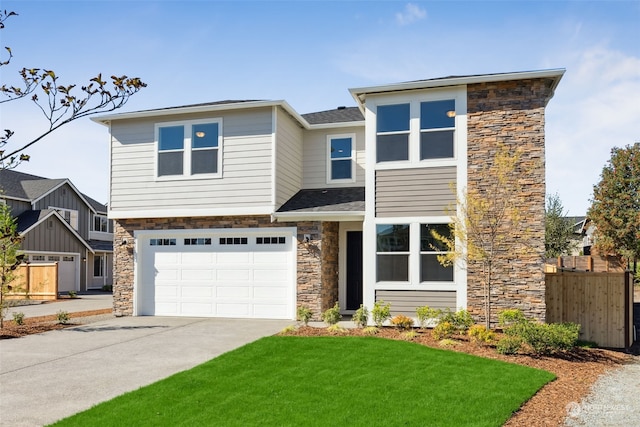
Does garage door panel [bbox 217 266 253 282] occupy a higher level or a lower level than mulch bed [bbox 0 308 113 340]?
higher

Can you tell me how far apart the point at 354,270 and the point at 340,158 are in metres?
3.40

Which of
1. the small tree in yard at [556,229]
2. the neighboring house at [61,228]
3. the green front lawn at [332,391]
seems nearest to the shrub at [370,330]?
the green front lawn at [332,391]

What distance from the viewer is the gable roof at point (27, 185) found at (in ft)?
92.8

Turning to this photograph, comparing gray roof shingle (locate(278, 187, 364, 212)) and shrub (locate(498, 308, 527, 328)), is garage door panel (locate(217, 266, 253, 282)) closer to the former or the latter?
gray roof shingle (locate(278, 187, 364, 212))

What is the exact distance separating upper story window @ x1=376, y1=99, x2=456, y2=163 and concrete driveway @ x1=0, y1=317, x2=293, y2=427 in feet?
17.0

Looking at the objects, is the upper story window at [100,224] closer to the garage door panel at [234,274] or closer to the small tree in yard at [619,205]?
the garage door panel at [234,274]

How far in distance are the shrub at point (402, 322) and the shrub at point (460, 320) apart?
2.39ft

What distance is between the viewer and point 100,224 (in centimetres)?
3528

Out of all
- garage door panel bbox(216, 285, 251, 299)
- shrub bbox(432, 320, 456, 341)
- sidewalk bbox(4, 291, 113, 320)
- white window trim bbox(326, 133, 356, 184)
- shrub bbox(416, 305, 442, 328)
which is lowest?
sidewalk bbox(4, 291, 113, 320)

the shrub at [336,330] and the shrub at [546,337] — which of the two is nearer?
the shrub at [546,337]

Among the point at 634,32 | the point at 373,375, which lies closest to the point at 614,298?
the point at 634,32

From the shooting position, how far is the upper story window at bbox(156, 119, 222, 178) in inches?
567

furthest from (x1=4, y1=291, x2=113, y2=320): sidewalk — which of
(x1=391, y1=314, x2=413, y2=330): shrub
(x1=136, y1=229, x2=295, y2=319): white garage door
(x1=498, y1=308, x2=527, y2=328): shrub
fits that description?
(x1=498, y1=308, x2=527, y2=328): shrub

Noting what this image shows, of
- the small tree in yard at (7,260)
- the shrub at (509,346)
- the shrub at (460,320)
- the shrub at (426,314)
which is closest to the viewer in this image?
the shrub at (509,346)
